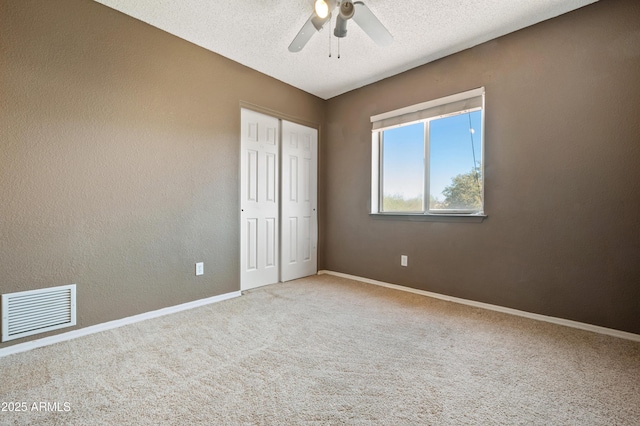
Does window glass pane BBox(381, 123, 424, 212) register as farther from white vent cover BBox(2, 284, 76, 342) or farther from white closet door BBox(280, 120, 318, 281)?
white vent cover BBox(2, 284, 76, 342)

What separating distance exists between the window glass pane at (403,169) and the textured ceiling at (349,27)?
0.74m

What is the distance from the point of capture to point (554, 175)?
2346 millimetres

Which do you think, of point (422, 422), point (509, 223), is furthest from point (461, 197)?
point (422, 422)

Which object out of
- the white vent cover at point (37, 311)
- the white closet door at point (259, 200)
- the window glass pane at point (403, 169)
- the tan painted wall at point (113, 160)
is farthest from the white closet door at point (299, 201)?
the white vent cover at point (37, 311)

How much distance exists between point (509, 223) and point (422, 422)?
2003mm

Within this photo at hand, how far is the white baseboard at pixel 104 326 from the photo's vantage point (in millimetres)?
1885

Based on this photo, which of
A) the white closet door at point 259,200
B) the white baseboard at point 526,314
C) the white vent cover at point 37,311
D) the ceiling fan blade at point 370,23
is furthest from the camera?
the white closet door at point 259,200

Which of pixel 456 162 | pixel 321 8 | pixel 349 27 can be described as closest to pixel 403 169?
pixel 456 162

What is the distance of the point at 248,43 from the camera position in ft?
8.88

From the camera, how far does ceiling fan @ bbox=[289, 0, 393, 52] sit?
191cm

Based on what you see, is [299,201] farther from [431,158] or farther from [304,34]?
[304,34]

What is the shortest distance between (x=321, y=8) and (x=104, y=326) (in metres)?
2.82

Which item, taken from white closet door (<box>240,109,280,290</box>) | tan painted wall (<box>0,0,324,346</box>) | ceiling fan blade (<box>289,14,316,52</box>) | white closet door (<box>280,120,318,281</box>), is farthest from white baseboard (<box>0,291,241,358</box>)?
ceiling fan blade (<box>289,14,316,52</box>)

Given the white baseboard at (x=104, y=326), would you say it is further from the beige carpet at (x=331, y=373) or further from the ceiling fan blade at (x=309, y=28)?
the ceiling fan blade at (x=309, y=28)
